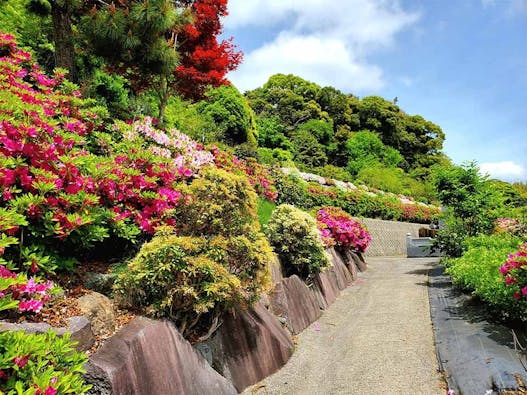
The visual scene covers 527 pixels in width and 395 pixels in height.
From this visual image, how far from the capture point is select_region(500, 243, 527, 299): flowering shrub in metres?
4.42

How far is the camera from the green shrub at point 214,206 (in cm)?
413

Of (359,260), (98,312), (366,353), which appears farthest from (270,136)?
(98,312)

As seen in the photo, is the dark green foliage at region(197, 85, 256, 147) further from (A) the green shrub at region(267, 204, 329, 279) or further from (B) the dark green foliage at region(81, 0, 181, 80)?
(A) the green shrub at region(267, 204, 329, 279)

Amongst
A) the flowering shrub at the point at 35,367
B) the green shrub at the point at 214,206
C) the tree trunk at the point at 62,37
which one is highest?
the tree trunk at the point at 62,37

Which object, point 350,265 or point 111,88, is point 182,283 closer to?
point 111,88

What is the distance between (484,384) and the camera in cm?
354

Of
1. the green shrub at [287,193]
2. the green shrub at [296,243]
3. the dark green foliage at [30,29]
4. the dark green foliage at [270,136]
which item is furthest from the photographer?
the dark green foliage at [270,136]

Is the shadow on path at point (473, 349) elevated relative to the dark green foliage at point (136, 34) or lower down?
lower down

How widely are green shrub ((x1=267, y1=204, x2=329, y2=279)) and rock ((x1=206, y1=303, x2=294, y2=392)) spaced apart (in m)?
2.08

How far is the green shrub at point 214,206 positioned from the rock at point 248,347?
0.95 meters

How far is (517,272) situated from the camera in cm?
449

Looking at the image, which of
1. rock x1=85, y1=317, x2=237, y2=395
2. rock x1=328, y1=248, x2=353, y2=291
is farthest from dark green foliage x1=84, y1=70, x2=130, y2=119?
rock x1=85, y1=317, x2=237, y2=395

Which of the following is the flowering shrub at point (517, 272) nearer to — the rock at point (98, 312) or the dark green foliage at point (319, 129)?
the rock at point (98, 312)

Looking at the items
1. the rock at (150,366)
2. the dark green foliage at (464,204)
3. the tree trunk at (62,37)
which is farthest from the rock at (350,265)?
the tree trunk at (62,37)
